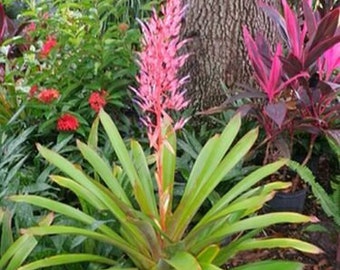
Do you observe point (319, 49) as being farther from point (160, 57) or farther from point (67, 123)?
point (67, 123)

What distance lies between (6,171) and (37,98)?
42 cm

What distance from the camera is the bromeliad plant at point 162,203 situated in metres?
1.83

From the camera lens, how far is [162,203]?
2047 mm

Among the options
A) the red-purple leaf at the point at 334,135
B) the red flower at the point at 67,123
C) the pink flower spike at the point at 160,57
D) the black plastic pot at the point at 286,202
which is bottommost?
the black plastic pot at the point at 286,202

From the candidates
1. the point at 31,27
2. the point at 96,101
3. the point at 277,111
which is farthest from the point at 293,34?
the point at 31,27

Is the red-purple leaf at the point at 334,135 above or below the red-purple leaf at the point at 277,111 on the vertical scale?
→ below

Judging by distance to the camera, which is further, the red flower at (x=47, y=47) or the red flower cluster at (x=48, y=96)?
the red flower at (x=47, y=47)

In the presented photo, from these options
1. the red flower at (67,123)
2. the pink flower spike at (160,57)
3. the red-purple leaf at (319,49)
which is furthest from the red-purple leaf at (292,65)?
the red flower at (67,123)

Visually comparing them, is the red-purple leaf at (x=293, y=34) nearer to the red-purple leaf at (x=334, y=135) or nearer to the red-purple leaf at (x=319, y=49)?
the red-purple leaf at (x=319, y=49)

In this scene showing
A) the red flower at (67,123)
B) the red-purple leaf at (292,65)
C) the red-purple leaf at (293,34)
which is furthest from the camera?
the red flower at (67,123)

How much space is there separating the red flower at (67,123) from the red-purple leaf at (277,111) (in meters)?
0.90

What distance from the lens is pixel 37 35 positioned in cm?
324

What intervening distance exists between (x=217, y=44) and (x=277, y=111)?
2.38 ft

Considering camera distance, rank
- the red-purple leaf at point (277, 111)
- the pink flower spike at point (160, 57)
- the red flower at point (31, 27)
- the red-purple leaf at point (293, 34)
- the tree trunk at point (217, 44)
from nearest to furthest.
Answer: the pink flower spike at point (160, 57)
the red-purple leaf at point (277, 111)
the red-purple leaf at point (293, 34)
the tree trunk at point (217, 44)
the red flower at point (31, 27)
